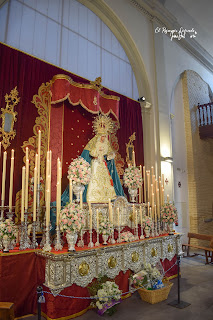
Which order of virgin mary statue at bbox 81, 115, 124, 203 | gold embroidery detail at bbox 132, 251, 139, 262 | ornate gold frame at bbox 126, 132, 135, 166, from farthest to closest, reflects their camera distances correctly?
ornate gold frame at bbox 126, 132, 135, 166 → virgin mary statue at bbox 81, 115, 124, 203 → gold embroidery detail at bbox 132, 251, 139, 262

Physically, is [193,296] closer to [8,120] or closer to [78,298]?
[78,298]

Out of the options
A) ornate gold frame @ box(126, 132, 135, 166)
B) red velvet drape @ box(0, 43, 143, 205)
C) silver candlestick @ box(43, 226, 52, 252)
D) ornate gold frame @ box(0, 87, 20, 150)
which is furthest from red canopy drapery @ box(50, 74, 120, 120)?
silver candlestick @ box(43, 226, 52, 252)

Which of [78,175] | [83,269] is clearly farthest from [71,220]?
[78,175]

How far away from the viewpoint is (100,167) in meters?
6.11

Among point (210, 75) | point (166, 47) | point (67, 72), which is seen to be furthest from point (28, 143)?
point (210, 75)

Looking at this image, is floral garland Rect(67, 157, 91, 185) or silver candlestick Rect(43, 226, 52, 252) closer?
silver candlestick Rect(43, 226, 52, 252)

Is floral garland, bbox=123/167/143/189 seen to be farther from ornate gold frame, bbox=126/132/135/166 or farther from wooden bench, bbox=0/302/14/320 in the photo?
wooden bench, bbox=0/302/14/320

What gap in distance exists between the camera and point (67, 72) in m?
6.48

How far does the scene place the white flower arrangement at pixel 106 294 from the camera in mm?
3910

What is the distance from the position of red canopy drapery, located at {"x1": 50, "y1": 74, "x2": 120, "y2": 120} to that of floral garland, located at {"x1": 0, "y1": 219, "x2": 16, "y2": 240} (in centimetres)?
287

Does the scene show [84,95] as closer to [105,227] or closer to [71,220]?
[105,227]

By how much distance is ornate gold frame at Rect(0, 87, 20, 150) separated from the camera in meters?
5.14

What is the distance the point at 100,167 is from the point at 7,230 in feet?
8.61

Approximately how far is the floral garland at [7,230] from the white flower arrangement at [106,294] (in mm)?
1561
